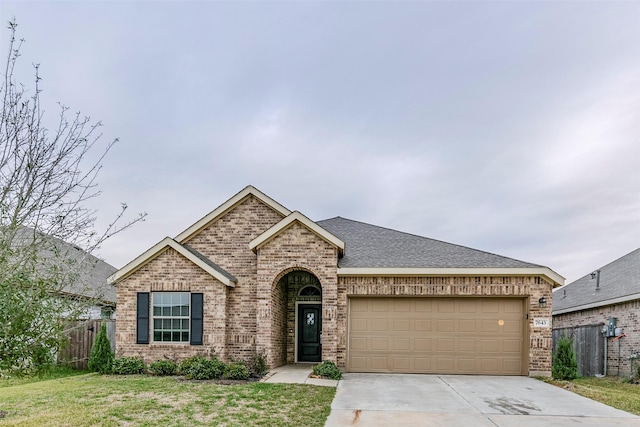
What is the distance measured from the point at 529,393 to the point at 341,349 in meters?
4.94

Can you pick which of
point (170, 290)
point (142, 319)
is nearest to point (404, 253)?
point (170, 290)

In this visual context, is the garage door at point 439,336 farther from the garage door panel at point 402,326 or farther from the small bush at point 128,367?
the small bush at point 128,367

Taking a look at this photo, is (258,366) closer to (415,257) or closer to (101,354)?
(101,354)

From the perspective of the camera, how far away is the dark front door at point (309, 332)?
15.4 m

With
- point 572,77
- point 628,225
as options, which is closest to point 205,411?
point 572,77

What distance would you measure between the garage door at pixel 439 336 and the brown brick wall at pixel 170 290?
3.82m

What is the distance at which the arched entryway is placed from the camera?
15320 mm

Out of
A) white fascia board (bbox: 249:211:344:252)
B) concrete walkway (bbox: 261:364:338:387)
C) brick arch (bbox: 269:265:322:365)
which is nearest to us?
concrete walkway (bbox: 261:364:338:387)

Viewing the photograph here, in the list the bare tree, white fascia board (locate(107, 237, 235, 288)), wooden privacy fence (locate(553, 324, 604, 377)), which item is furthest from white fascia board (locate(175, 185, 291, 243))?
wooden privacy fence (locate(553, 324, 604, 377))

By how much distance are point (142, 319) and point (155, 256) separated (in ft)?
5.92

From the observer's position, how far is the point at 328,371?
1222 centimetres

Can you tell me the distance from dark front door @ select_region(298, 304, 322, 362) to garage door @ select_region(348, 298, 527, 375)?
6.37ft

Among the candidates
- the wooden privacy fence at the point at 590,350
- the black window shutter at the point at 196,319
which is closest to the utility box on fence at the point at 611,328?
the wooden privacy fence at the point at 590,350

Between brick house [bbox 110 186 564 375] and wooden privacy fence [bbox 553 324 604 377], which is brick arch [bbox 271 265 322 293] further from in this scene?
wooden privacy fence [bbox 553 324 604 377]
